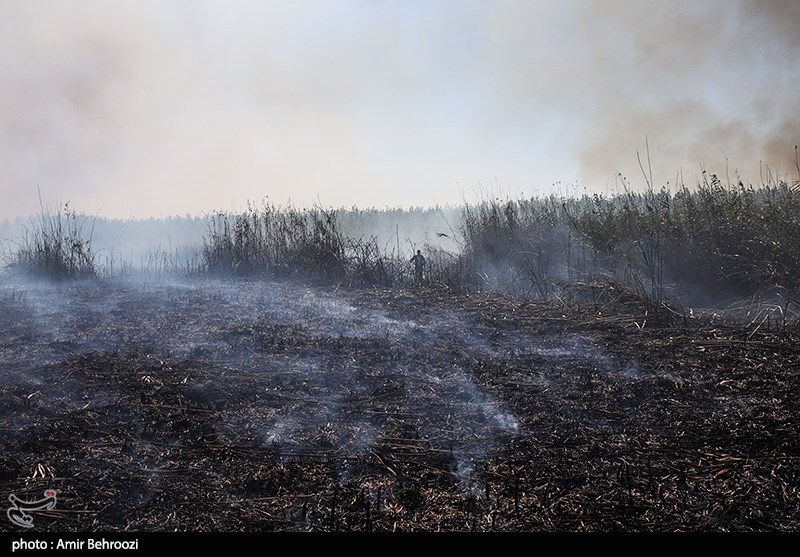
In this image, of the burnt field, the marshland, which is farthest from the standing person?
the burnt field

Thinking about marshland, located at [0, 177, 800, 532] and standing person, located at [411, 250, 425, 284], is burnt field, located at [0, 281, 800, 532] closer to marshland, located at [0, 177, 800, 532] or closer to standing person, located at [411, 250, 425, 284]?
marshland, located at [0, 177, 800, 532]

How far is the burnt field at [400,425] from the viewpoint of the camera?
8.83 ft

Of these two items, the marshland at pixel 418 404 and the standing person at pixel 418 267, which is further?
the standing person at pixel 418 267

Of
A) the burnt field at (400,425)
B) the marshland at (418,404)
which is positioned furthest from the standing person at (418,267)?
the burnt field at (400,425)

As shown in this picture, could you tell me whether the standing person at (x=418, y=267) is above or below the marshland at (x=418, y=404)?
above

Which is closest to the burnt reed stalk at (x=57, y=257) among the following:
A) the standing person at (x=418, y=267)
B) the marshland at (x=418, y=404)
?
the marshland at (x=418, y=404)

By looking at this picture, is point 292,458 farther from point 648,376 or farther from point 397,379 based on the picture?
point 648,376

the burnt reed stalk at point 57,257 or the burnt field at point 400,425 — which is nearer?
the burnt field at point 400,425

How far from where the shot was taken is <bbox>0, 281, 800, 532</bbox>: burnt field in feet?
8.83

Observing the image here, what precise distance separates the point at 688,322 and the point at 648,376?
5.93 ft

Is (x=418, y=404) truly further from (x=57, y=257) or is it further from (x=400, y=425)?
(x=57, y=257)

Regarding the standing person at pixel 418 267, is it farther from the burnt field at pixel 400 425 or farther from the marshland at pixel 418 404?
the burnt field at pixel 400 425

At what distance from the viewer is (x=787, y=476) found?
287 cm

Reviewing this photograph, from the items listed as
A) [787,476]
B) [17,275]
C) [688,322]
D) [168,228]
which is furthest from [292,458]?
[168,228]
